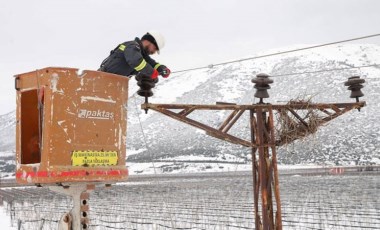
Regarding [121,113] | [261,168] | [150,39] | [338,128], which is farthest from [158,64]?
[338,128]

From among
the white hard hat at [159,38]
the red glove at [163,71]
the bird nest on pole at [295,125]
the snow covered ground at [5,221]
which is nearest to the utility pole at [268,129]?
the bird nest on pole at [295,125]

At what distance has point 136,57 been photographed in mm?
4395

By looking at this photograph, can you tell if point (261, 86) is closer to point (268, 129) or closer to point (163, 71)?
point (268, 129)

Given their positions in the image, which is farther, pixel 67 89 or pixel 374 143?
pixel 374 143

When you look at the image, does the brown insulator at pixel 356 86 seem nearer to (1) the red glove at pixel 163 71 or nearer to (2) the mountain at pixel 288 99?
(1) the red glove at pixel 163 71

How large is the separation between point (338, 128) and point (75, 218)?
12997cm

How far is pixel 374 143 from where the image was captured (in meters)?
110

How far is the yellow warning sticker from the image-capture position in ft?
12.0

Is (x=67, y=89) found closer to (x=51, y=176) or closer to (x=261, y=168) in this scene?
(x=51, y=176)

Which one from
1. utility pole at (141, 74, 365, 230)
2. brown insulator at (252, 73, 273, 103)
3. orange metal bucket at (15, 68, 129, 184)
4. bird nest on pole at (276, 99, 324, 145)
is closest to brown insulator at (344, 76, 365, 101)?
utility pole at (141, 74, 365, 230)

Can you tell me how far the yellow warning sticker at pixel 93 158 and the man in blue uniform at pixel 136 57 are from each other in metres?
0.96

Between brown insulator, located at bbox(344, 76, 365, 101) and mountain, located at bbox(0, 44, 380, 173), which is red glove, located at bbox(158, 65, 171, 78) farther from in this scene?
mountain, located at bbox(0, 44, 380, 173)

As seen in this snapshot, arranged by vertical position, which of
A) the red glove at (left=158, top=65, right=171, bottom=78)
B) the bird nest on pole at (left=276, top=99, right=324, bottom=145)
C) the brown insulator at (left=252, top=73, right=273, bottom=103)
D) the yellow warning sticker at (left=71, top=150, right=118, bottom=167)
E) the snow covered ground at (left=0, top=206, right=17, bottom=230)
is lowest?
the snow covered ground at (left=0, top=206, right=17, bottom=230)

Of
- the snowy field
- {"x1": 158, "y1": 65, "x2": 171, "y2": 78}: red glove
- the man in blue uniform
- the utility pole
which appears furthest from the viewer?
the snowy field
